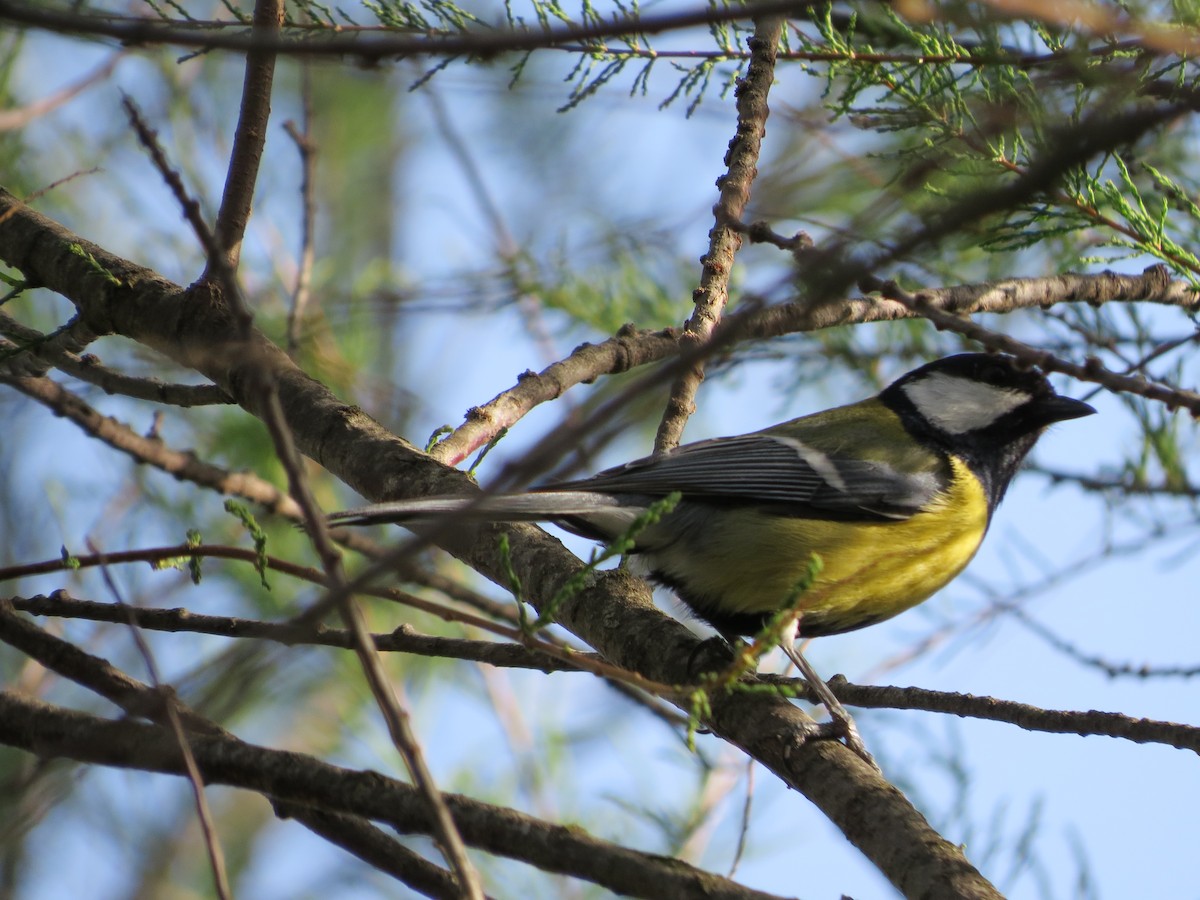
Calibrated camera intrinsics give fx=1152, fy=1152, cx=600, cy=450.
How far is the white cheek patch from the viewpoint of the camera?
3.36m

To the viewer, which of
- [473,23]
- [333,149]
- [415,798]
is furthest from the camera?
[333,149]

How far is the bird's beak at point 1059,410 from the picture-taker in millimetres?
3287

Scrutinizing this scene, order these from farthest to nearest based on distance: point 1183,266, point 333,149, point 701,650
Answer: point 333,149
point 1183,266
point 701,650

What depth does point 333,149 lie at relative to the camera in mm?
7094

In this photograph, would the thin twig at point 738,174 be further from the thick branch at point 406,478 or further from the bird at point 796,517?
the thick branch at point 406,478

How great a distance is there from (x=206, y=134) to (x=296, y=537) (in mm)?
1760

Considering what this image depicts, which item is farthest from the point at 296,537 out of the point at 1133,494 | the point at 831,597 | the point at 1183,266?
the point at 1183,266

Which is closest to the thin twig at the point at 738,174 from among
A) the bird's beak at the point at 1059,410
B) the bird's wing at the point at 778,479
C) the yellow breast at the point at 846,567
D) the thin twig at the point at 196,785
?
the bird's wing at the point at 778,479

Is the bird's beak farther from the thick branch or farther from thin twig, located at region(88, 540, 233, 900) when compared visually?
thin twig, located at region(88, 540, 233, 900)

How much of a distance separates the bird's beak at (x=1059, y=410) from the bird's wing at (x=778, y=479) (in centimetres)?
46

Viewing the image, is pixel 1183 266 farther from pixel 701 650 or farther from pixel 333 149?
pixel 333 149

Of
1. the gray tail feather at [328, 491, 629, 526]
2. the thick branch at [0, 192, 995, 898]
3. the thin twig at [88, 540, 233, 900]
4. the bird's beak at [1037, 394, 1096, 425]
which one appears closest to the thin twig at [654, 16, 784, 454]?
the gray tail feather at [328, 491, 629, 526]

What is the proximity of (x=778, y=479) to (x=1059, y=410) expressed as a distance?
984mm

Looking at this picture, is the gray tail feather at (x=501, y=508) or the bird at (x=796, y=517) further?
the bird at (x=796, y=517)
